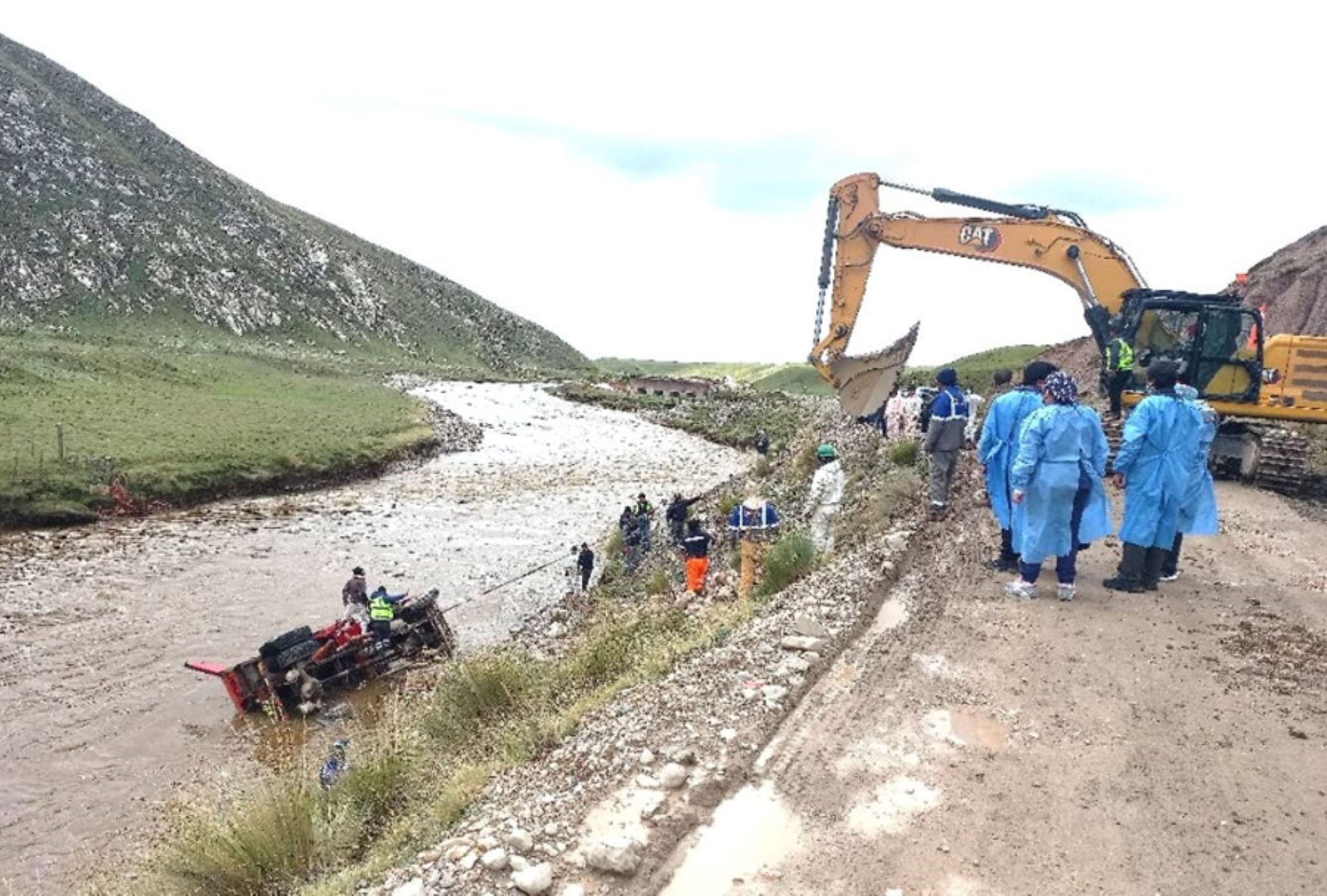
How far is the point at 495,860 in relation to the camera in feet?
15.9

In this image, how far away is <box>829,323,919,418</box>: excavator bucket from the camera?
64.4ft

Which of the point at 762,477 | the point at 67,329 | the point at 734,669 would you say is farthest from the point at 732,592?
the point at 67,329

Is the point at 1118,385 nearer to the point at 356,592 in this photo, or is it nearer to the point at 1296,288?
the point at 356,592

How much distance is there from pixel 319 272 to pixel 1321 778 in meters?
130

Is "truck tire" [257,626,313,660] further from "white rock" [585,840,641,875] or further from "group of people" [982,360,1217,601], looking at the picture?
"group of people" [982,360,1217,601]

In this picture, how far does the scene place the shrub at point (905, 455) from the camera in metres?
16.9

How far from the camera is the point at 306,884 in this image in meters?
5.89

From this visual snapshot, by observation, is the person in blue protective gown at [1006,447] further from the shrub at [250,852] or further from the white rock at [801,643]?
the shrub at [250,852]

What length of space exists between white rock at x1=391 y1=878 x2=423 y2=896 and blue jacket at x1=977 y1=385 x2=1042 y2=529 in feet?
24.2

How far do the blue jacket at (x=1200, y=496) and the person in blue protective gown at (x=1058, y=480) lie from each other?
96cm

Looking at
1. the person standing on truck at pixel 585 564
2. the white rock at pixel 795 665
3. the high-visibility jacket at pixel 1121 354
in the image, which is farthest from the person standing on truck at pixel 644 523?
the white rock at pixel 795 665

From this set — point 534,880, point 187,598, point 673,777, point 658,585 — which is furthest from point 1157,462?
point 187,598

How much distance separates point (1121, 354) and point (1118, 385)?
623 millimetres

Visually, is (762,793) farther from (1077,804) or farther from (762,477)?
(762,477)
